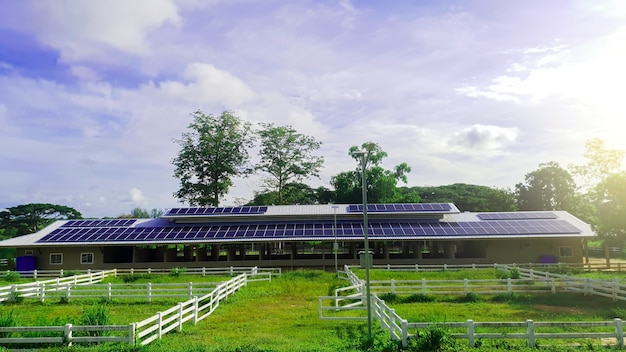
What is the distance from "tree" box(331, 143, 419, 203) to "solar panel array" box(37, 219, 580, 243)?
20.6m

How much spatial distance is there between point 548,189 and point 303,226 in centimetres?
5800

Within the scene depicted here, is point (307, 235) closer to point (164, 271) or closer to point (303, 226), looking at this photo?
point (303, 226)

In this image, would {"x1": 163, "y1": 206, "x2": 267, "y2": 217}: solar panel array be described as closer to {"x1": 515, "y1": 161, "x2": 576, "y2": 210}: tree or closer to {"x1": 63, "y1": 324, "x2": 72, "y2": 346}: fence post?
{"x1": 63, "y1": 324, "x2": 72, "y2": 346}: fence post

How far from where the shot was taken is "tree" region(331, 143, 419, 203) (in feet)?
205

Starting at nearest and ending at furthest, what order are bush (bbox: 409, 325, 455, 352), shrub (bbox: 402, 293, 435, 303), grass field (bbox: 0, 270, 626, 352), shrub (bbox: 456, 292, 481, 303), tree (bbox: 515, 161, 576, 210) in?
1. bush (bbox: 409, 325, 455, 352)
2. grass field (bbox: 0, 270, 626, 352)
3. shrub (bbox: 456, 292, 481, 303)
4. shrub (bbox: 402, 293, 435, 303)
5. tree (bbox: 515, 161, 576, 210)

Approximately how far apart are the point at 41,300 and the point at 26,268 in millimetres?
18758

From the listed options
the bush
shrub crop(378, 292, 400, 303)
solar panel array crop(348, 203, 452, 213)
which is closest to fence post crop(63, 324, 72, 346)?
the bush

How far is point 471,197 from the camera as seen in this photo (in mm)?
99938

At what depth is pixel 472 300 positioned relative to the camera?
20.5 metres

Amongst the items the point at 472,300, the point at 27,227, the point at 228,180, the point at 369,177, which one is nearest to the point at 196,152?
the point at 228,180

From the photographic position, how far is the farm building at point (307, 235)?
3788cm

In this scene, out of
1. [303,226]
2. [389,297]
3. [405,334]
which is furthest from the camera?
[303,226]

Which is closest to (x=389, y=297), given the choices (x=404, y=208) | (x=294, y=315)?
(x=294, y=315)

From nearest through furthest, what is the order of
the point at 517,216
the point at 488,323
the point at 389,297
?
1. the point at 488,323
2. the point at 389,297
3. the point at 517,216
